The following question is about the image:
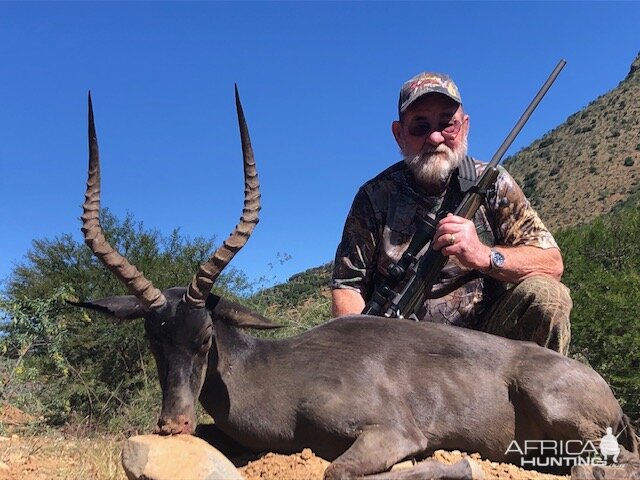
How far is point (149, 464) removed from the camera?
343cm

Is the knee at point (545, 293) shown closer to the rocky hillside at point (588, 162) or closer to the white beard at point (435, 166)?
the white beard at point (435, 166)

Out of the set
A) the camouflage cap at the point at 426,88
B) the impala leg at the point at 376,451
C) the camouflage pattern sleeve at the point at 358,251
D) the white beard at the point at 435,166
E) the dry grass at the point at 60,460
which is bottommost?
the impala leg at the point at 376,451

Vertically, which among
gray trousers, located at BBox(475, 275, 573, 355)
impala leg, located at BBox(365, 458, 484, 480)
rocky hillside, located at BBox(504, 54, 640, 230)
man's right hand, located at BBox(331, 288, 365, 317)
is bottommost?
impala leg, located at BBox(365, 458, 484, 480)

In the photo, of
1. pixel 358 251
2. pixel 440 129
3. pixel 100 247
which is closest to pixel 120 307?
pixel 100 247

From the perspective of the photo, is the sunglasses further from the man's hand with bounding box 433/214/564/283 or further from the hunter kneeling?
the man's hand with bounding box 433/214/564/283

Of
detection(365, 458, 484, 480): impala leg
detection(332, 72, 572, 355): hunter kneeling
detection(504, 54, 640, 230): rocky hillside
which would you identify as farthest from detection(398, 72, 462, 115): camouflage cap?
detection(504, 54, 640, 230): rocky hillside

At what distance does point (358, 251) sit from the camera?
20.5ft

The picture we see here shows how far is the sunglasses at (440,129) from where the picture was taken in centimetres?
608

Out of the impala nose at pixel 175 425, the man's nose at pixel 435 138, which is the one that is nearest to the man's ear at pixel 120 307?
the impala nose at pixel 175 425

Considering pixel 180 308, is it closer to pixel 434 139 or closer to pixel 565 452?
pixel 565 452

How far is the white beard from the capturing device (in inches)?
235

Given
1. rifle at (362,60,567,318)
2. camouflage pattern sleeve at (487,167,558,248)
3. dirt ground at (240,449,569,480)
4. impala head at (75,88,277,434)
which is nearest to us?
dirt ground at (240,449,569,480)

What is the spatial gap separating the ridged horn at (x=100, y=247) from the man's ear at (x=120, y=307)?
0.20 metres

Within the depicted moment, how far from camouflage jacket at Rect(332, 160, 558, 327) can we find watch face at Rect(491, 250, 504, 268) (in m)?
0.47
